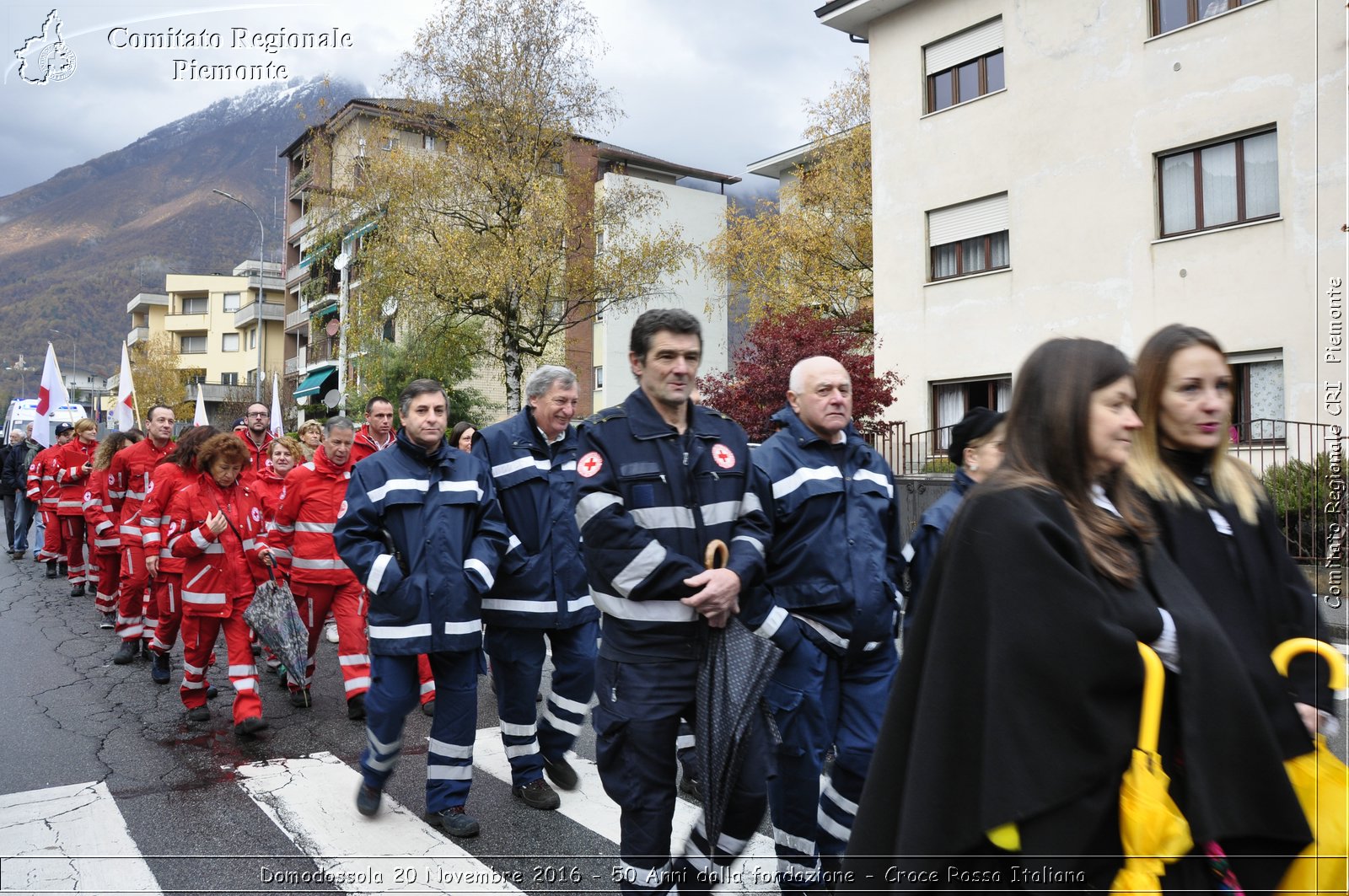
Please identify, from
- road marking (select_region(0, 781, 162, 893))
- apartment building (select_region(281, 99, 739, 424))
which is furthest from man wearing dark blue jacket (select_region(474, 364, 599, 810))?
apartment building (select_region(281, 99, 739, 424))

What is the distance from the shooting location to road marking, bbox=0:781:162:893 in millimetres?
3891

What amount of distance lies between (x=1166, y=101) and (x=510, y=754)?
53.4 feet

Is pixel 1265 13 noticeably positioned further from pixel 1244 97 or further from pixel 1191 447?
pixel 1191 447

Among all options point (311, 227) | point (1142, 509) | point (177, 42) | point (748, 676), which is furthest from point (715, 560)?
point (311, 227)

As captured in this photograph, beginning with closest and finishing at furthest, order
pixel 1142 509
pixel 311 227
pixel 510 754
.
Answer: pixel 1142 509
pixel 510 754
pixel 311 227

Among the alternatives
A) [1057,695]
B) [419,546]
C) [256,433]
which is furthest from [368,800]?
[256,433]

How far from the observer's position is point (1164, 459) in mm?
2787

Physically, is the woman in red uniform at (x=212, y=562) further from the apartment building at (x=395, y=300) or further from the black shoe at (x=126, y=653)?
the apartment building at (x=395, y=300)

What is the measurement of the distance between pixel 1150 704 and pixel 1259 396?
50.6 ft

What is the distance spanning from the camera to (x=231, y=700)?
708cm

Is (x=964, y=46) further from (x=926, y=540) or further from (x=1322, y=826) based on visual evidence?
(x=1322, y=826)

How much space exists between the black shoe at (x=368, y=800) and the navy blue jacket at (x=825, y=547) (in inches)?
91.0

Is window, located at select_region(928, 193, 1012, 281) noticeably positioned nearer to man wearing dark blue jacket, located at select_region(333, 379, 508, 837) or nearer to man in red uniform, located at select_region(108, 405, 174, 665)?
man in red uniform, located at select_region(108, 405, 174, 665)

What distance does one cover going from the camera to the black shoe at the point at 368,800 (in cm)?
464
